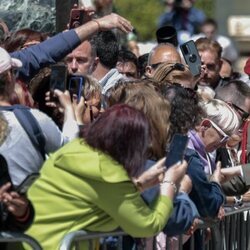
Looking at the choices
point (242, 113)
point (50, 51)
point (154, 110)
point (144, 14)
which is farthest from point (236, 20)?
point (154, 110)

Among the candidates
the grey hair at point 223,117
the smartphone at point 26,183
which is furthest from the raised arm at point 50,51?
the smartphone at point 26,183

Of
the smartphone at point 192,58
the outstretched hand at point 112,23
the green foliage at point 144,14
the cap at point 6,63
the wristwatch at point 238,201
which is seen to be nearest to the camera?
the cap at point 6,63

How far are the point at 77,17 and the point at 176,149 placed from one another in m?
1.91

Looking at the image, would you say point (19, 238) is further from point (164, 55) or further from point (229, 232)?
point (164, 55)

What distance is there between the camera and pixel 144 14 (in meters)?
23.8

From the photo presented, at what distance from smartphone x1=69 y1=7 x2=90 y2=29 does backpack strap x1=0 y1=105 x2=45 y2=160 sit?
65.6 inches

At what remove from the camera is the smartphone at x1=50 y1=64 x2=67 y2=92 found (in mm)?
6645

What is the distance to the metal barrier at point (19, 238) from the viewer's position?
5.70 meters

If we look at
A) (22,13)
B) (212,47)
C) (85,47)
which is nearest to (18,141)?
(85,47)

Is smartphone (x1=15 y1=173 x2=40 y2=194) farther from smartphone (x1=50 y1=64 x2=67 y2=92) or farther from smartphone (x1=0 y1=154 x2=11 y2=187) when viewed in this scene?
smartphone (x1=50 y1=64 x2=67 y2=92)

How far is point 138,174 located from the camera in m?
5.82

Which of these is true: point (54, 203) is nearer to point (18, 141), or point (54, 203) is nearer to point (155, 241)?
point (18, 141)

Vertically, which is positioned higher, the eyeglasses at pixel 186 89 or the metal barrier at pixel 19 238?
the metal barrier at pixel 19 238

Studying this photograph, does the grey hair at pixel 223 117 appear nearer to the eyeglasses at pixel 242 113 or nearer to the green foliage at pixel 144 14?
the eyeglasses at pixel 242 113
